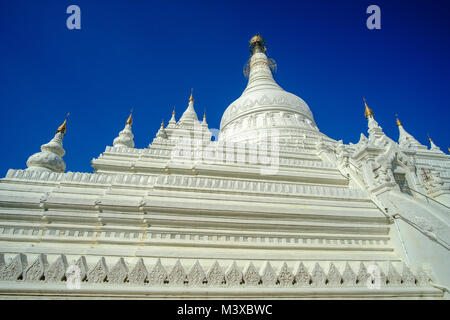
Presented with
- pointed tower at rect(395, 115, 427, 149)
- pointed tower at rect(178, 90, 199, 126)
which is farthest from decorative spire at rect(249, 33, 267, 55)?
pointed tower at rect(395, 115, 427, 149)

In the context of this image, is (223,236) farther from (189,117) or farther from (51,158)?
(189,117)

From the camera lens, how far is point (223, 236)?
24.2 ft

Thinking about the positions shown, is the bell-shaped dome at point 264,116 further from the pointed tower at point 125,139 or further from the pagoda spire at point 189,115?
the pointed tower at point 125,139

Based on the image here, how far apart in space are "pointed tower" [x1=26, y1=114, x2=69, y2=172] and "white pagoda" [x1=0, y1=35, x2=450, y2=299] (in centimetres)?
6

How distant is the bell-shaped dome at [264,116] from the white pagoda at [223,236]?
1160cm

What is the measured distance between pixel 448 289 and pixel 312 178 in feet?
21.1

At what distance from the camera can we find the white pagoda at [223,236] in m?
5.16

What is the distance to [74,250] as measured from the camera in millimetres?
6582

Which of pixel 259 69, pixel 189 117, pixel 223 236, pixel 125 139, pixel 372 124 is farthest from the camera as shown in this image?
pixel 259 69

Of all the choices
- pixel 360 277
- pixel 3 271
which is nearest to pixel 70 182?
pixel 3 271

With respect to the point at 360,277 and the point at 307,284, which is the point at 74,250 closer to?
the point at 307,284

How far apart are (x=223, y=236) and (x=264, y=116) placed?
63.6 ft

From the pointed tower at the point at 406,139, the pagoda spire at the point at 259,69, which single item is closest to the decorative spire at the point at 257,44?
the pagoda spire at the point at 259,69

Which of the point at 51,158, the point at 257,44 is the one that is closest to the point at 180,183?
the point at 51,158
